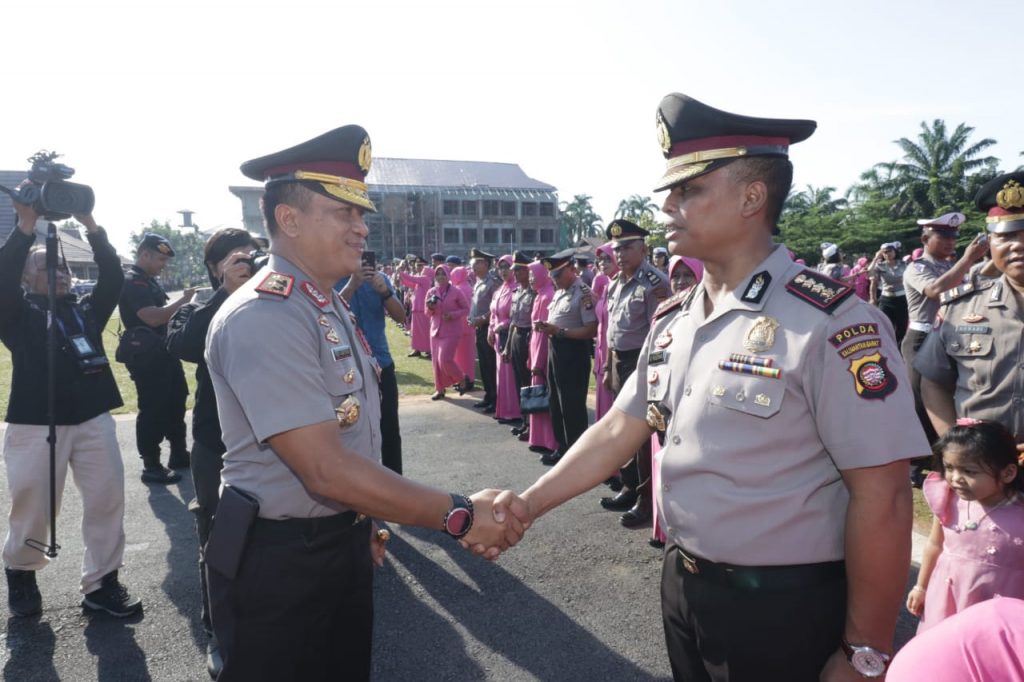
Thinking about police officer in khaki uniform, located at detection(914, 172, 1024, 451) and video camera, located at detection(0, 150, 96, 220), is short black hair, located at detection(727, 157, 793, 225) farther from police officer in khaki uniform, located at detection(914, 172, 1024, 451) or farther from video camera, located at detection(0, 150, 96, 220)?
video camera, located at detection(0, 150, 96, 220)

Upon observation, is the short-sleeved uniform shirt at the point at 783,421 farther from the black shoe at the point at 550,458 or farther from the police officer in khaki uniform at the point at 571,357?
the black shoe at the point at 550,458

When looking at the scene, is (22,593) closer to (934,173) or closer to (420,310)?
(420,310)

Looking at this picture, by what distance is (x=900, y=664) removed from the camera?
109 centimetres

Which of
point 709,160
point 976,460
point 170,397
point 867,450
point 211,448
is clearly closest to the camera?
point 867,450

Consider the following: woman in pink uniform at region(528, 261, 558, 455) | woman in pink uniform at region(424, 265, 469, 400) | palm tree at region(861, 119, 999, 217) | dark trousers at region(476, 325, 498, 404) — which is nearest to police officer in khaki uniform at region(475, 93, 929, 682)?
woman in pink uniform at region(528, 261, 558, 455)

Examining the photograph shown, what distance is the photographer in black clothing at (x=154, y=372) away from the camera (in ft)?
18.9

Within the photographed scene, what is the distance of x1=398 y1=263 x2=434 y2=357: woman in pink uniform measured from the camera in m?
13.1

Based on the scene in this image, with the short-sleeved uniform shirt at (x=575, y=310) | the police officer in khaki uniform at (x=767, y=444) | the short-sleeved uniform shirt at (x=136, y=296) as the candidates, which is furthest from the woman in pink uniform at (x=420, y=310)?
the police officer in khaki uniform at (x=767, y=444)

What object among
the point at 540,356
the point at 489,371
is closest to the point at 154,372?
the point at 540,356

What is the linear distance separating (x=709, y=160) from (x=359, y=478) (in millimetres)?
1387

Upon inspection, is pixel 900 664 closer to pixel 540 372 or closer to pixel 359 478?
pixel 359 478

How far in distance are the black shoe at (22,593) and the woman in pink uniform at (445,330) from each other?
6.38 meters

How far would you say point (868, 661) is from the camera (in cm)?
156

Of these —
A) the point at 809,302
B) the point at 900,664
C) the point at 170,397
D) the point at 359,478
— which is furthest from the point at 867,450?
the point at 170,397
